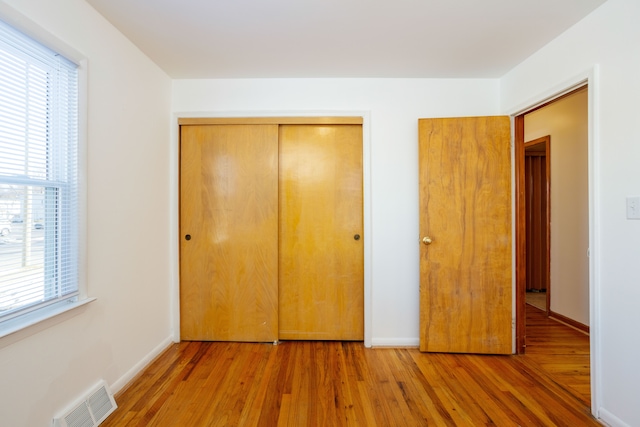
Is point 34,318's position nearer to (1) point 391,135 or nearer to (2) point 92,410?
(2) point 92,410

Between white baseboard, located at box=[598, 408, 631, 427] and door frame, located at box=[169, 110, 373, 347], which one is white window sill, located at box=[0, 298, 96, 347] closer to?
door frame, located at box=[169, 110, 373, 347]

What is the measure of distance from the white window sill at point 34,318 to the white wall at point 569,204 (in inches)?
166

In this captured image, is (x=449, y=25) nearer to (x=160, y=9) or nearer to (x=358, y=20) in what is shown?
(x=358, y=20)

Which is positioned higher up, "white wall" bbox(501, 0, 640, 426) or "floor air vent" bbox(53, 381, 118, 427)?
"white wall" bbox(501, 0, 640, 426)

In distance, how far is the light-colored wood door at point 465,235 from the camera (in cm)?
227

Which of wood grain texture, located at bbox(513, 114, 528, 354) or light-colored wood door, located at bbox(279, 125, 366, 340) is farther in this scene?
light-colored wood door, located at bbox(279, 125, 366, 340)

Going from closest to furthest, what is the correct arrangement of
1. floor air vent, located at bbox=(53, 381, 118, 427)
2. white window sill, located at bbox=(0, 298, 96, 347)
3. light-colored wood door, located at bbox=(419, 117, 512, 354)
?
white window sill, located at bbox=(0, 298, 96, 347) → floor air vent, located at bbox=(53, 381, 118, 427) → light-colored wood door, located at bbox=(419, 117, 512, 354)

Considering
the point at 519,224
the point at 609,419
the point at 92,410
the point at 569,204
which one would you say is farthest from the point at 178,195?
the point at 569,204

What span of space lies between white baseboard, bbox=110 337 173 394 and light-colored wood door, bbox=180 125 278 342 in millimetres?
179

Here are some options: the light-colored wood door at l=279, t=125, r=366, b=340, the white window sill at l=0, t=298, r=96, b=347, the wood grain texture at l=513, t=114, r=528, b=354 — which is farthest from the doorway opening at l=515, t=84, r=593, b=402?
the white window sill at l=0, t=298, r=96, b=347

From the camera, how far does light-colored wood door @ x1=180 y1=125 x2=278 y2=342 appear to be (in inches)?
98.4

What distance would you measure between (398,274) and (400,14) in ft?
6.33

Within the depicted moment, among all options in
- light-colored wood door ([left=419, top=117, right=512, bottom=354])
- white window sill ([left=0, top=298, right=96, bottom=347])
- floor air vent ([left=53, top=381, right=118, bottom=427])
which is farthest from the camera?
light-colored wood door ([left=419, top=117, right=512, bottom=354])

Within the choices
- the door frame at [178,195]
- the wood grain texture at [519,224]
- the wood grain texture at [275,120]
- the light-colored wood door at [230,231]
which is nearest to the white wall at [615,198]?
the wood grain texture at [519,224]
